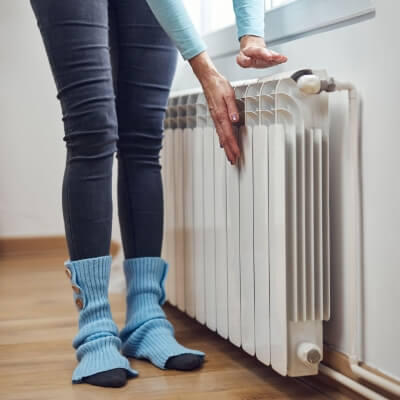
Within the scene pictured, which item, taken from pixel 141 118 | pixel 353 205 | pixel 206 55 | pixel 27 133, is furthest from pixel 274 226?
pixel 27 133

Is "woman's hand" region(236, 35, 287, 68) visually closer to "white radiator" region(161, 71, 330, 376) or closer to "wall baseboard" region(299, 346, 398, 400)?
"white radiator" region(161, 71, 330, 376)

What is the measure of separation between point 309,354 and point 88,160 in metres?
0.55

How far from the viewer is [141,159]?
1565 millimetres

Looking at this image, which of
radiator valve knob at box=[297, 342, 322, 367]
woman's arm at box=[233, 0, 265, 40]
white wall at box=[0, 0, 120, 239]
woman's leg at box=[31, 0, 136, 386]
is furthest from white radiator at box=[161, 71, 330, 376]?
white wall at box=[0, 0, 120, 239]

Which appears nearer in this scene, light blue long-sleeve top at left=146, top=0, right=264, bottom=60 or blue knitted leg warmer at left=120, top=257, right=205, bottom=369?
light blue long-sleeve top at left=146, top=0, right=264, bottom=60

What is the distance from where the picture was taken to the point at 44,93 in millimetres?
3008

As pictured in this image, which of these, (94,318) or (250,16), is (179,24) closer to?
(250,16)

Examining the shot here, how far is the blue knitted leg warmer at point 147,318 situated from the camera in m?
1.46

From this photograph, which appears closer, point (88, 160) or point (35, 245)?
point (88, 160)

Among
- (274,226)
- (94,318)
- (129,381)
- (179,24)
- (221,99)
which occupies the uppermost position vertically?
(179,24)

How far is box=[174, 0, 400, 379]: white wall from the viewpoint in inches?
44.9

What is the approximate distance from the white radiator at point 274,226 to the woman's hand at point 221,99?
0.03m

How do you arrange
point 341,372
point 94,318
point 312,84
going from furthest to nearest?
point 94,318 → point 341,372 → point 312,84

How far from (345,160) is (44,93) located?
6.57 feet
